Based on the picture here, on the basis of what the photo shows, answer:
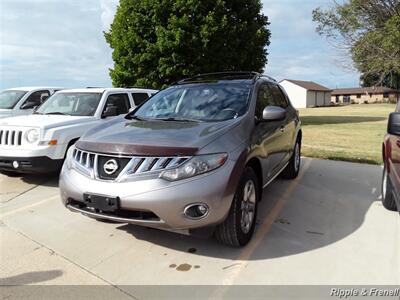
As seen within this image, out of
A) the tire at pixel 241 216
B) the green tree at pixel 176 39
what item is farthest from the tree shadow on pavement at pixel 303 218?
A: the green tree at pixel 176 39

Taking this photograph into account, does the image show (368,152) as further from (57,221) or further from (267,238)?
(57,221)

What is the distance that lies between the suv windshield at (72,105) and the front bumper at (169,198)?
4176 millimetres

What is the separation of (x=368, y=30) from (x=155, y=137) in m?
22.5

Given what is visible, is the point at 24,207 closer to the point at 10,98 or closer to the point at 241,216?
the point at 241,216

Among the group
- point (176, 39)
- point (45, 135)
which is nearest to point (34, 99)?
point (45, 135)

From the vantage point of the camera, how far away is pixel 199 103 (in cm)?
470

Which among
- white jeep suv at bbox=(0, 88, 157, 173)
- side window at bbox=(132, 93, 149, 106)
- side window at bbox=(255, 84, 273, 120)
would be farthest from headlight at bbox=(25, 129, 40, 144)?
side window at bbox=(255, 84, 273, 120)

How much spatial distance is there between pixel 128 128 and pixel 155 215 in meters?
1.17

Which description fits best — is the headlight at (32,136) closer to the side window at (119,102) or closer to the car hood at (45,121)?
the car hood at (45,121)

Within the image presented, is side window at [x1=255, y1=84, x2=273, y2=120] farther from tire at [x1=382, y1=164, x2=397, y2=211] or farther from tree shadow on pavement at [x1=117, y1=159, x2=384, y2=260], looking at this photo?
tire at [x1=382, y1=164, x2=397, y2=211]

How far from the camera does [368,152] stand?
1011 cm

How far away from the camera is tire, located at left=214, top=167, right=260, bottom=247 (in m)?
3.62

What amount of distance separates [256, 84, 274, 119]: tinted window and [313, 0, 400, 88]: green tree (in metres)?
17.2

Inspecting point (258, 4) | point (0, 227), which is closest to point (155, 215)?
point (0, 227)
